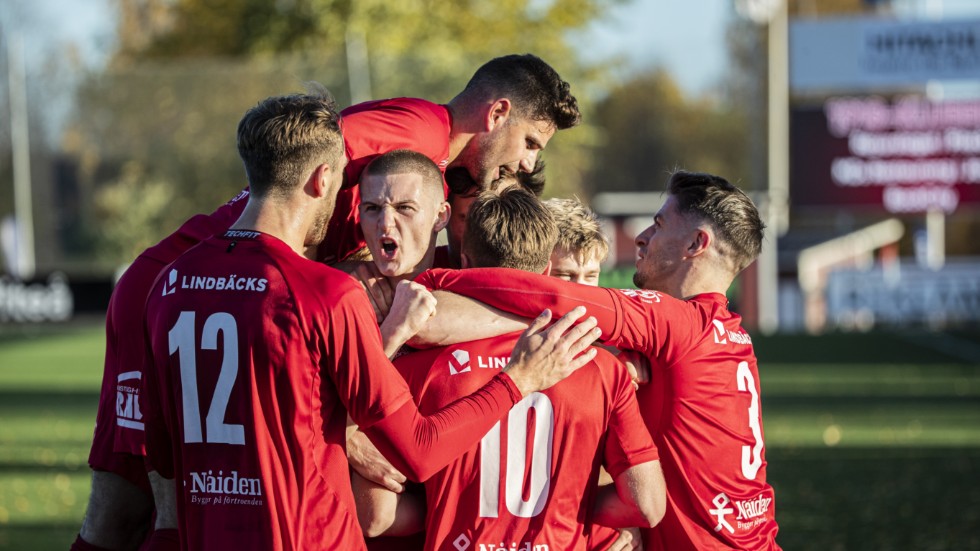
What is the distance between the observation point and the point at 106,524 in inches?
186

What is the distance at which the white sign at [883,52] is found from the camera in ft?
76.7

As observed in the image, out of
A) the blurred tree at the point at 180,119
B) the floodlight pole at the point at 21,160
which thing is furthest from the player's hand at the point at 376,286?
the floodlight pole at the point at 21,160

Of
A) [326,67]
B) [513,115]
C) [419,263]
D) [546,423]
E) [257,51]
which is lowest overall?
[546,423]

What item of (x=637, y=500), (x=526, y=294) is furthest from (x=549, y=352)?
(x=637, y=500)

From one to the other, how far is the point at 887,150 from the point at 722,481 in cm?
2021

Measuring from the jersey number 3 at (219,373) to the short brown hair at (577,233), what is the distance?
124cm

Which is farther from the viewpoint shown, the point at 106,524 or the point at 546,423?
the point at 106,524

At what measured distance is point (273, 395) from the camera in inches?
127

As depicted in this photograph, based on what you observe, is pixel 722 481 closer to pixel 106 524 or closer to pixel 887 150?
pixel 106 524

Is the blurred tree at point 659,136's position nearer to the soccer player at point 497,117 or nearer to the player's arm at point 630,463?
the soccer player at point 497,117

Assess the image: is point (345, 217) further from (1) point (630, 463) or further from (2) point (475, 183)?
(1) point (630, 463)

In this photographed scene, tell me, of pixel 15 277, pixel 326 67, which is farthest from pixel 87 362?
pixel 326 67

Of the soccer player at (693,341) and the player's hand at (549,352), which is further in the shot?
the soccer player at (693,341)

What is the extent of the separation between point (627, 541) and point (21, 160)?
23637 mm
